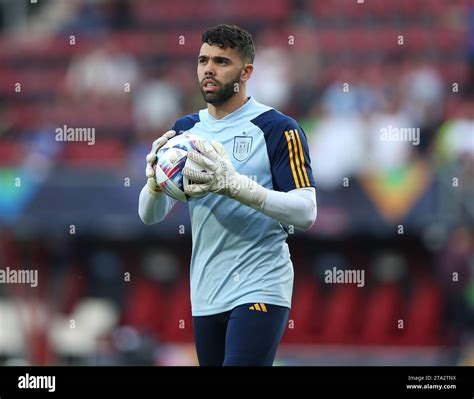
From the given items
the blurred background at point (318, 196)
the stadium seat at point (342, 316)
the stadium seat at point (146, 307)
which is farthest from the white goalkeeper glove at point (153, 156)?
the stadium seat at point (146, 307)

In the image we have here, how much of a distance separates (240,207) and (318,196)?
6972mm

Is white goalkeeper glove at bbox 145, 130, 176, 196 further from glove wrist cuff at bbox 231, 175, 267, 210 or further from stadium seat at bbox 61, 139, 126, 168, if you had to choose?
stadium seat at bbox 61, 139, 126, 168

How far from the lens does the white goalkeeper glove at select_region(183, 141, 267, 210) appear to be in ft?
14.7

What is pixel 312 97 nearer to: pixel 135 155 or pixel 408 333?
pixel 135 155

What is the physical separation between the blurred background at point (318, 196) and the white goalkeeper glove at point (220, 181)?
6.73 m

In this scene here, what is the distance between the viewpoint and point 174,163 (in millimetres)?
4594

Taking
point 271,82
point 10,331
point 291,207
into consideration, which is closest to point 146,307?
point 10,331

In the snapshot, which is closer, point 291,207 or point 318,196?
point 291,207

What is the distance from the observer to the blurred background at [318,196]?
11719 millimetres

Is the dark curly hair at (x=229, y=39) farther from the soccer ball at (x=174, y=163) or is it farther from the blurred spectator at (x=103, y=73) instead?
the blurred spectator at (x=103, y=73)

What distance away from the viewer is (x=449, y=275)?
38.3 feet

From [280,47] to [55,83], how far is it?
3278 millimetres

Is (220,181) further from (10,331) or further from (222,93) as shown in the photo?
(10,331)
